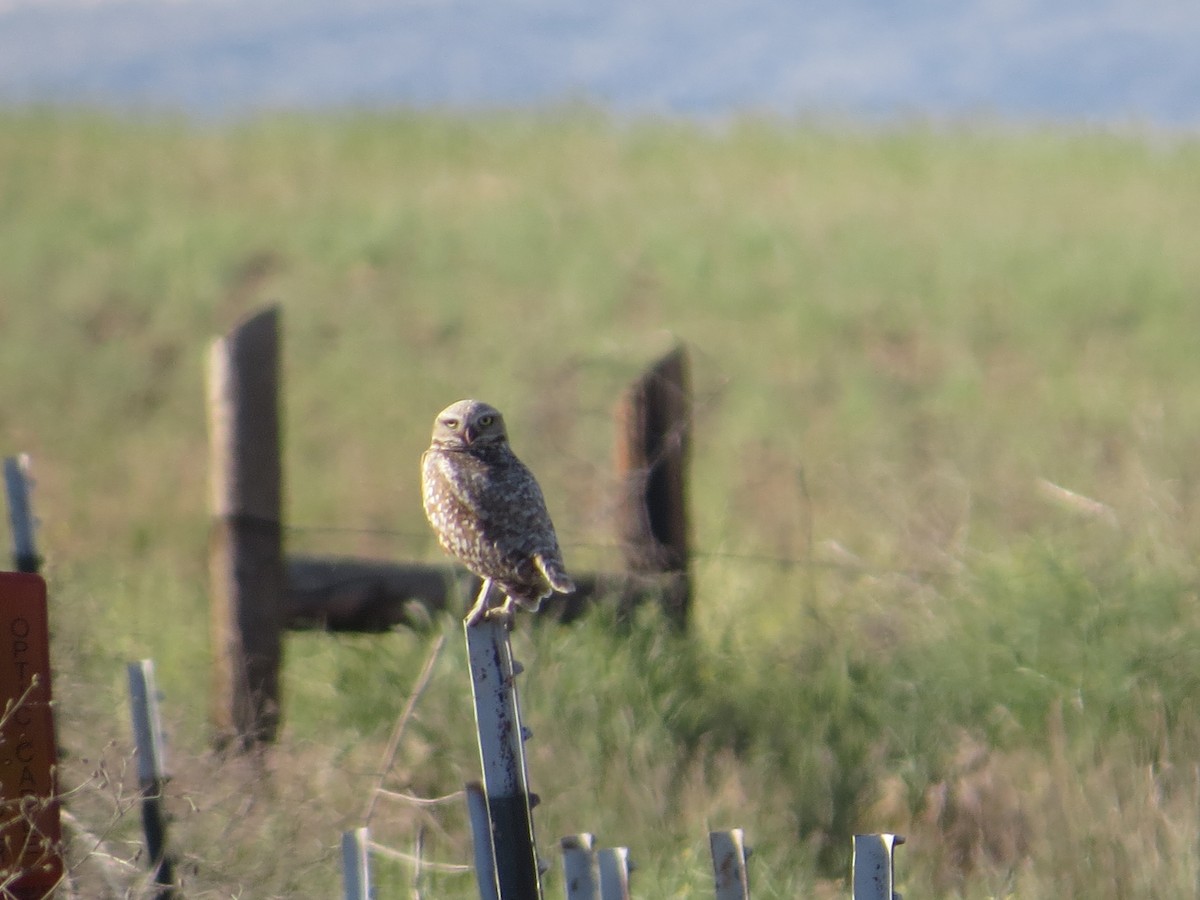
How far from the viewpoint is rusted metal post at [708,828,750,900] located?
2.50 meters

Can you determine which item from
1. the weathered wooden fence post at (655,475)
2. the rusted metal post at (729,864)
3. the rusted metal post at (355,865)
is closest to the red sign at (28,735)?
the rusted metal post at (355,865)

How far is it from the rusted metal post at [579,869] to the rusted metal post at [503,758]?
1.03 feet

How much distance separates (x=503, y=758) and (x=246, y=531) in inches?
86.9

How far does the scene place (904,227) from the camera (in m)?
18.0

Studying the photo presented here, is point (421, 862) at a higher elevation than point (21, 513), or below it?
below

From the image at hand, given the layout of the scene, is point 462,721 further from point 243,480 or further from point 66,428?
point 66,428

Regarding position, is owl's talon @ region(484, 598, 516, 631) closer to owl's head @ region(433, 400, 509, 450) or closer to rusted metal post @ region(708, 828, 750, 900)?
owl's head @ region(433, 400, 509, 450)

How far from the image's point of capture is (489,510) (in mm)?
3135

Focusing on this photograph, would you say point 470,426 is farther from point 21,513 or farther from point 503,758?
point 21,513

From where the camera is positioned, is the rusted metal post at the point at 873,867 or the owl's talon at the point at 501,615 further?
the owl's talon at the point at 501,615

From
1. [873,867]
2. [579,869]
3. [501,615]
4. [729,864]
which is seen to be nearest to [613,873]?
[579,869]

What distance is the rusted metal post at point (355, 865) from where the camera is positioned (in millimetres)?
2762

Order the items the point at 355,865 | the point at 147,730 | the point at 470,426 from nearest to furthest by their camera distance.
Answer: the point at 355,865 → the point at 470,426 → the point at 147,730

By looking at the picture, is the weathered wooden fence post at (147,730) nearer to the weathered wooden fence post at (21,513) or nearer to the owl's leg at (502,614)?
the weathered wooden fence post at (21,513)
